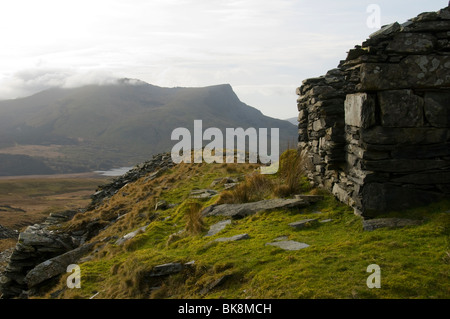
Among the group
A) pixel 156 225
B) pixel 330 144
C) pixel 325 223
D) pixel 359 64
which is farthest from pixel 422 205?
pixel 156 225

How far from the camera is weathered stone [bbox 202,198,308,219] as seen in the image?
11.6 metres

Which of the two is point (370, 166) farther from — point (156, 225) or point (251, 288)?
point (156, 225)

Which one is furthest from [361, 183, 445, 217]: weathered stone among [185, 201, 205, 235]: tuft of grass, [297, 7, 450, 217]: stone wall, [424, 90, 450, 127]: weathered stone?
[185, 201, 205, 235]: tuft of grass

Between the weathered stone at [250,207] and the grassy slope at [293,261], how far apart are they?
352mm

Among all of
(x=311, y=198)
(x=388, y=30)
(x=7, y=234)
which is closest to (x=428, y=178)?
(x=311, y=198)

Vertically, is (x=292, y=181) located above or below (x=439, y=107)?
below

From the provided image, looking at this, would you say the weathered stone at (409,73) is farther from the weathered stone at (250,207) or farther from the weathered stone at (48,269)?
the weathered stone at (48,269)

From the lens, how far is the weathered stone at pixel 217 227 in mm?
10859

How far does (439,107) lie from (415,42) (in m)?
1.69

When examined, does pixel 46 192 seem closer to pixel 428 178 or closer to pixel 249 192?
pixel 249 192

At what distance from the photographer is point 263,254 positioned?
8117 millimetres

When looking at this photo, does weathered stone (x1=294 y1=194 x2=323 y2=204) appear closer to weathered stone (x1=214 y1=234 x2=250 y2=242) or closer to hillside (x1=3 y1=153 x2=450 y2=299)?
hillside (x1=3 y1=153 x2=450 y2=299)
